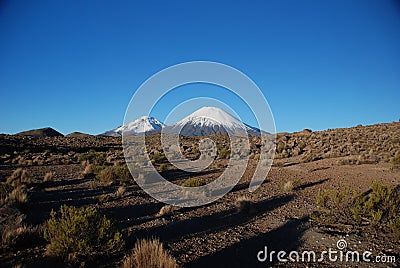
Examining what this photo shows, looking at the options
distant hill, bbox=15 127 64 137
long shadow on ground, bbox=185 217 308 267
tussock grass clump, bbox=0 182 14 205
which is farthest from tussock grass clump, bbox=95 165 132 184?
distant hill, bbox=15 127 64 137

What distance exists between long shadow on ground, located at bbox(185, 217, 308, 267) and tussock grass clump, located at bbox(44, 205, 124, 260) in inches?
61.9

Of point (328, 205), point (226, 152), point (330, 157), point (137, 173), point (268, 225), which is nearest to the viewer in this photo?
point (268, 225)

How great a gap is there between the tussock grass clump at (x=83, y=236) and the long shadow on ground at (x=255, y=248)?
157 centimetres

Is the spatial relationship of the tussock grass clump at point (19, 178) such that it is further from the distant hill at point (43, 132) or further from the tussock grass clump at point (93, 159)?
the distant hill at point (43, 132)

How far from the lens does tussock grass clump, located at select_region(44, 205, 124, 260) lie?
4777mm

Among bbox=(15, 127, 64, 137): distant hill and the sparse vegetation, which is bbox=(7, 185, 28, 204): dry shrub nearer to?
the sparse vegetation

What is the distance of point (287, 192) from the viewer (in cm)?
1083

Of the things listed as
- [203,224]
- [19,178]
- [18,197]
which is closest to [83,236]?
[203,224]

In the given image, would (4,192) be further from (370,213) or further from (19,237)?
(370,213)

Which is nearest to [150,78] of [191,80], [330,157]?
[191,80]

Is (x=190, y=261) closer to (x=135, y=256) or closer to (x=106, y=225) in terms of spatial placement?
(x=135, y=256)

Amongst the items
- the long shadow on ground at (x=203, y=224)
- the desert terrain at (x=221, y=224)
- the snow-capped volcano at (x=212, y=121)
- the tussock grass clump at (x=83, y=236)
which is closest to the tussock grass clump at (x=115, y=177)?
the desert terrain at (x=221, y=224)

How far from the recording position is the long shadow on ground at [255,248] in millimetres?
4992

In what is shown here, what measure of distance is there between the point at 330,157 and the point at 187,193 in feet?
46.7
